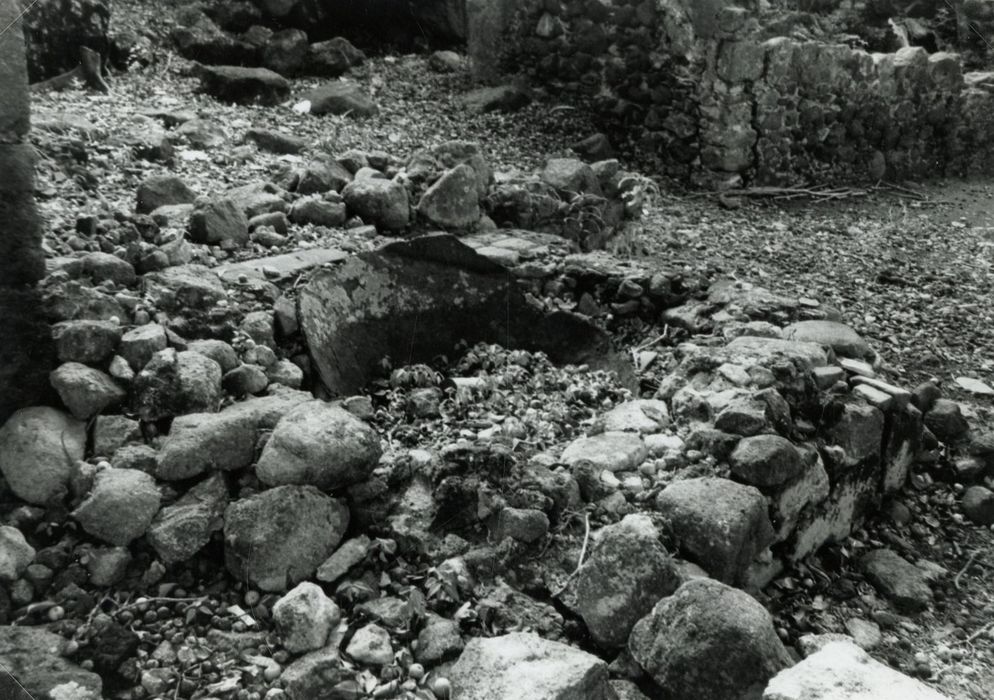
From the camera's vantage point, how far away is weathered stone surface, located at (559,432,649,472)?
8.04 ft

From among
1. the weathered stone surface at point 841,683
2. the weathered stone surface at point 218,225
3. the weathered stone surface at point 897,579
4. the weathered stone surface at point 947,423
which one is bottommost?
the weathered stone surface at point 897,579

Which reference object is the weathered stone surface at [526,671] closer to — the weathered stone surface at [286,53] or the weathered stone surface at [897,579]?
the weathered stone surface at [897,579]

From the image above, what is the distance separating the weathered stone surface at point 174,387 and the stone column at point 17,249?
25cm

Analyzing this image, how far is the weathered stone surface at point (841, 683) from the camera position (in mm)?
1576

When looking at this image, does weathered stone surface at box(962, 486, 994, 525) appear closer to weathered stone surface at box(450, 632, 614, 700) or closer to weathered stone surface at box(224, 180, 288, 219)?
weathered stone surface at box(450, 632, 614, 700)

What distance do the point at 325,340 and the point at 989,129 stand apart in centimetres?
695

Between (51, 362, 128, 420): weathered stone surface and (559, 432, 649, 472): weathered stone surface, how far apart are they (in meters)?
1.29

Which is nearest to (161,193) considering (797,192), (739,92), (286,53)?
(286,53)

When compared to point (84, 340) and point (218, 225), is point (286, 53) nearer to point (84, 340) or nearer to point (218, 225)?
point (218, 225)

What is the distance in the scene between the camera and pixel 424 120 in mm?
6164

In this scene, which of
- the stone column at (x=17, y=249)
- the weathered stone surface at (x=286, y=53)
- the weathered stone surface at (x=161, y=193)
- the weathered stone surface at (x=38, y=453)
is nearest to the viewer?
the weathered stone surface at (x=38, y=453)

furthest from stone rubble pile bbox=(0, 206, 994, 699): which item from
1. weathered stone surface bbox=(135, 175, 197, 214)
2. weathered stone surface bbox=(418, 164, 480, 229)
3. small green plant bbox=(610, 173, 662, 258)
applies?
small green plant bbox=(610, 173, 662, 258)

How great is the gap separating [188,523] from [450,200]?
2391 millimetres

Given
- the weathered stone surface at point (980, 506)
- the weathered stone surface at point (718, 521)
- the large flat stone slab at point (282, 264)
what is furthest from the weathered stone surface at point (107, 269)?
the weathered stone surface at point (980, 506)
